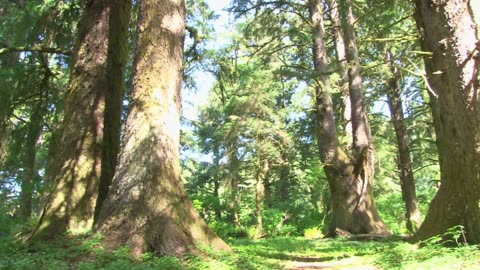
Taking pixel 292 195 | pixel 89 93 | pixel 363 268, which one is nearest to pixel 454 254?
pixel 363 268

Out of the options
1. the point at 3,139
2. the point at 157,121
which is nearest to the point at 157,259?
the point at 157,121

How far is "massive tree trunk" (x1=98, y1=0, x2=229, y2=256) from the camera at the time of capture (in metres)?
5.27

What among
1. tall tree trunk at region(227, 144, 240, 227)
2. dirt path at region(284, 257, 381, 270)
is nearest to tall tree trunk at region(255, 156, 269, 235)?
tall tree trunk at region(227, 144, 240, 227)

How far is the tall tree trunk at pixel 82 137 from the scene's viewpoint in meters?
6.67

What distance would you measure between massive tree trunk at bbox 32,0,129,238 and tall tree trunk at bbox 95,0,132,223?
0.06 m

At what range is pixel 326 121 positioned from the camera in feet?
42.5

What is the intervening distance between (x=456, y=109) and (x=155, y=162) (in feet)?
12.2

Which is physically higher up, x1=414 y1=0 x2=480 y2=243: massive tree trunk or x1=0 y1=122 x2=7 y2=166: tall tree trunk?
x1=0 y1=122 x2=7 y2=166: tall tree trunk

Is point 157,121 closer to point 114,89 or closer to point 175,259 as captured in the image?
point 175,259

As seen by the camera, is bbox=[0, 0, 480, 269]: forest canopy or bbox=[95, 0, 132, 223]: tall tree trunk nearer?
bbox=[0, 0, 480, 269]: forest canopy

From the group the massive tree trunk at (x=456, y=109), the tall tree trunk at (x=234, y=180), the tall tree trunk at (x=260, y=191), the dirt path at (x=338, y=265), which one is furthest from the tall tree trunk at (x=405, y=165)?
the massive tree trunk at (x=456, y=109)

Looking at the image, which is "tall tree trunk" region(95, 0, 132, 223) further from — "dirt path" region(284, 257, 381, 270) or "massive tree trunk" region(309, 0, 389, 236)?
"massive tree trunk" region(309, 0, 389, 236)

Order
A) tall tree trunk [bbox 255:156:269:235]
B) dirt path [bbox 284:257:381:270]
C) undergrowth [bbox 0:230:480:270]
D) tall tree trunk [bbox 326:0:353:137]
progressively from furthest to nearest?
tall tree trunk [bbox 255:156:269:235] < tall tree trunk [bbox 326:0:353:137] < dirt path [bbox 284:257:381:270] < undergrowth [bbox 0:230:480:270]

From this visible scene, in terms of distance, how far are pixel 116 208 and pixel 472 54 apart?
15.1 ft
